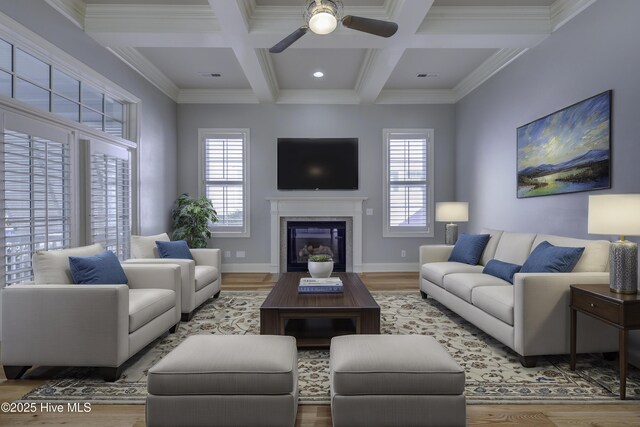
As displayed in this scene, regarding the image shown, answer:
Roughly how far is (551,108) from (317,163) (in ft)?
11.3

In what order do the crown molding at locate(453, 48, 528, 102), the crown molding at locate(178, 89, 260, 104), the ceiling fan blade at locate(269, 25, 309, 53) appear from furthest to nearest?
the crown molding at locate(178, 89, 260, 104) → the crown molding at locate(453, 48, 528, 102) → the ceiling fan blade at locate(269, 25, 309, 53)

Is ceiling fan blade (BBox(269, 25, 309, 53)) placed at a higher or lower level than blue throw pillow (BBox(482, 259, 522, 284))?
higher

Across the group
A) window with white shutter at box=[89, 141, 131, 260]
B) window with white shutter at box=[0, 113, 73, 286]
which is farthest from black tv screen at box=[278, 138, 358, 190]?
window with white shutter at box=[0, 113, 73, 286]

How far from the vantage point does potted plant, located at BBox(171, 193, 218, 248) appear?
5.64 meters

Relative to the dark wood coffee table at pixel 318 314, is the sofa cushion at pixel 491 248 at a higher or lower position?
higher

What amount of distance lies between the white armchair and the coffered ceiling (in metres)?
2.20

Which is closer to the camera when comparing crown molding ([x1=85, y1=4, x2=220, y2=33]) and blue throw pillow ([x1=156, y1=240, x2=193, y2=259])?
crown molding ([x1=85, y1=4, x2=220, y2=33])

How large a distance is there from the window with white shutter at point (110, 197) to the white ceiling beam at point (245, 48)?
71.3 inches

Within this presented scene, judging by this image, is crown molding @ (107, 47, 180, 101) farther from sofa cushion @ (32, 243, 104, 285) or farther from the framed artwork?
the framed artwork

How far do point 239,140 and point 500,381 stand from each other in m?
5.16

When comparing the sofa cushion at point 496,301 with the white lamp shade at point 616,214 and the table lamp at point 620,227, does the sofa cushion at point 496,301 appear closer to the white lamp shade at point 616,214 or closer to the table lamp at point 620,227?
the table lamp at point 620,227

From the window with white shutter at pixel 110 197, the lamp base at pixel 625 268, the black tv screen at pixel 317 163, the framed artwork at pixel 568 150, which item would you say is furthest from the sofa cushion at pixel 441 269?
the window with white shutter at pixel 110 197

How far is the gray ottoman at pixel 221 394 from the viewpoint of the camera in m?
1.70

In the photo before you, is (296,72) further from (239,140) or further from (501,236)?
(501,236)
